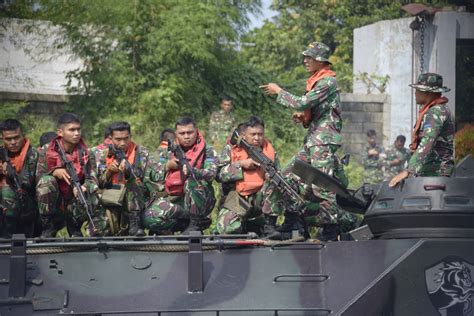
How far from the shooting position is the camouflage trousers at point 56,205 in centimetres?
939

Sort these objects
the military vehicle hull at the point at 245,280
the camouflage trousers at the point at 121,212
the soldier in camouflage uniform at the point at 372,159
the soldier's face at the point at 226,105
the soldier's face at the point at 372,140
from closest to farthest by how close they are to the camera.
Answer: the military vehicle hull at the point at 245,280
the camouflage trousers at the point at 121,212
the soldier's face at the point at 226,105
the soldier in camouflage uniform at the point at 372,159
the soldier's face at the point at 372,140

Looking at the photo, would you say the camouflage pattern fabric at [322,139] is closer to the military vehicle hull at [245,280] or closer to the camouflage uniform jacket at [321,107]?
the camouflage uniform jacket at [321,107]

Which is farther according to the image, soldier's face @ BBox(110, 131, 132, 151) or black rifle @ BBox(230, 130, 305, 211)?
soldier's face @ BBox(110, 131, 132, 151)

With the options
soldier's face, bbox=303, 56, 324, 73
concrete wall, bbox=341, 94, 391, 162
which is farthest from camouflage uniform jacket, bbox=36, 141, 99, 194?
concrete wall, bbox=341, 94, 391, 162

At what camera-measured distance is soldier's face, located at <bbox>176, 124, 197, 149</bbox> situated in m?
10.0

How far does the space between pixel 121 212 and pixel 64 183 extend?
2.04 ft

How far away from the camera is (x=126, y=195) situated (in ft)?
32.4

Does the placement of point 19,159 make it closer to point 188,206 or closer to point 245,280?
point 188,206

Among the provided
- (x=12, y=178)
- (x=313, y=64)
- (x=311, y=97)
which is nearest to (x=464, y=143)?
(x=313, y=64)

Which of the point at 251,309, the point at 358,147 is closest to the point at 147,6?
the point at 358,147

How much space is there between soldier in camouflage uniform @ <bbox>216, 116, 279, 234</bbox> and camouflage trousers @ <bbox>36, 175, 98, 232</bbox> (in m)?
1.14

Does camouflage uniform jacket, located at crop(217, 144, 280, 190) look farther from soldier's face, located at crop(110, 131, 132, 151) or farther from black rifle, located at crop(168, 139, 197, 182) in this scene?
soldier's face, located at crop(110, 131, 132, 151)

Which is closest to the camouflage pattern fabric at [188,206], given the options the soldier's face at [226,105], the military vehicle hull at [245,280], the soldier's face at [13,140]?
the soldier's face at [13,140]

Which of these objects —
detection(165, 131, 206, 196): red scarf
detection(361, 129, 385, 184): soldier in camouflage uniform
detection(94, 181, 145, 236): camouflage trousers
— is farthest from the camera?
detection(361, 129, 385, 184): soldier in camouflage uniform
